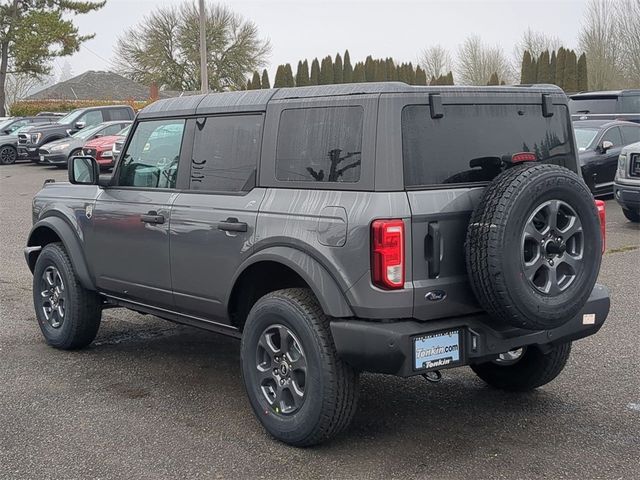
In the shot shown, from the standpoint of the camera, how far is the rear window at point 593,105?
59.8 ft

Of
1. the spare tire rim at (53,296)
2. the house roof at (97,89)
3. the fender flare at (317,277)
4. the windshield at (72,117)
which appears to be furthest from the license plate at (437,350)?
the house roof at (97,89)

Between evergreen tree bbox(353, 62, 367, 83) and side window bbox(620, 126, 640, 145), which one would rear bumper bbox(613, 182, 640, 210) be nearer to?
side window bbox(620, 126, 640, 145)

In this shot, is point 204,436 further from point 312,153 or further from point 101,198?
point 101,198

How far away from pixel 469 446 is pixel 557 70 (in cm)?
4308

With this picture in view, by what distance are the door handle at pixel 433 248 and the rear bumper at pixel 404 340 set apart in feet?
0.88

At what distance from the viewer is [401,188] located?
4000 mm

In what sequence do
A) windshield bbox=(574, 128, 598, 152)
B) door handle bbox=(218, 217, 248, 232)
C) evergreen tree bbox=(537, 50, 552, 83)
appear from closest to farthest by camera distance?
door handle bbox=(218, 217, 248, 232) → windshield bbox=(574, 128, 598, 152) → evergreen tree bbox=(537, 50, 552, 83)

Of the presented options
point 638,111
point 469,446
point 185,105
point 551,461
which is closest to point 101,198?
point 185,105

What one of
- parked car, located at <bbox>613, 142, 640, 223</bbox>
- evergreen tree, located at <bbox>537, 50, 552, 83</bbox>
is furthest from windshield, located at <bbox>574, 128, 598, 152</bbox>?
evergreen tree, located at <bbox>537, 50, 552, 83</bbox>

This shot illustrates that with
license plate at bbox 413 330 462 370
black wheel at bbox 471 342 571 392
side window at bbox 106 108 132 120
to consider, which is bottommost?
black wheel at bbox 471 342 571 392

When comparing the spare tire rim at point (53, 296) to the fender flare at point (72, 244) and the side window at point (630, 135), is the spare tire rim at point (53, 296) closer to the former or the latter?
the fender flare at point (72, 244)

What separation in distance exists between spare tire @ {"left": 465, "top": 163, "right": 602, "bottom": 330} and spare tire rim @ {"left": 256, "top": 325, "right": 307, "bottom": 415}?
3.29ft

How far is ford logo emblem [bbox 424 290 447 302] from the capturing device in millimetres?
4000

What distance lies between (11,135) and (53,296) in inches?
877
